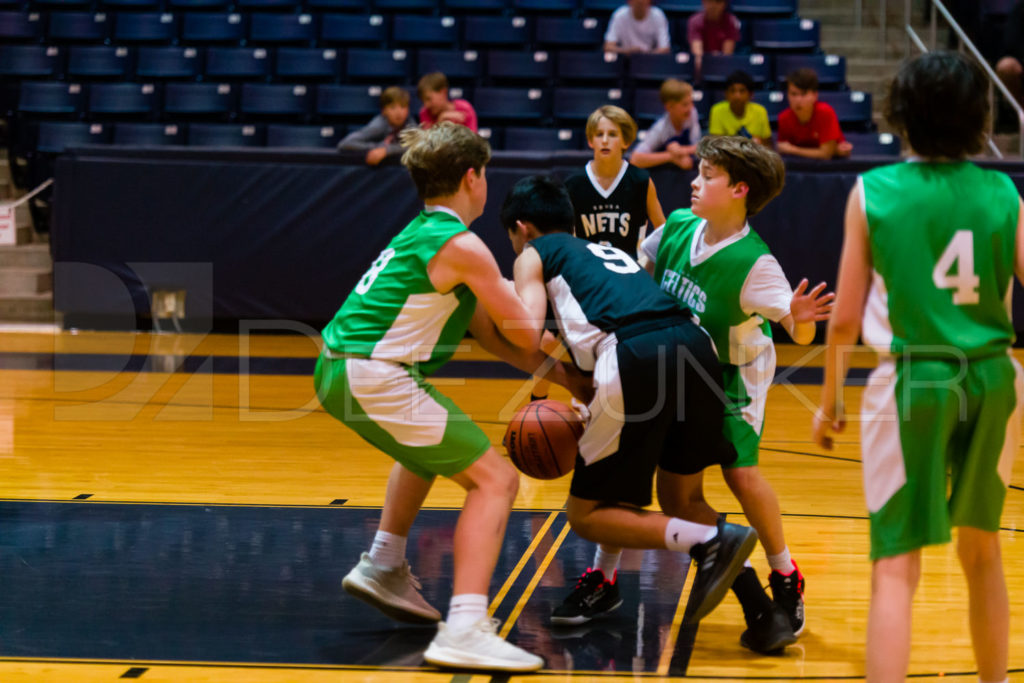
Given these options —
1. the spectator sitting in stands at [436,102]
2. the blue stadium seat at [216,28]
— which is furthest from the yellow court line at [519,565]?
the blue stadium seat at [216,28]

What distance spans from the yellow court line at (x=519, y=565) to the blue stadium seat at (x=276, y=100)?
7.25 meters

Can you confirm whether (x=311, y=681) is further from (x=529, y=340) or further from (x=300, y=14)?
(x=300, y=14)

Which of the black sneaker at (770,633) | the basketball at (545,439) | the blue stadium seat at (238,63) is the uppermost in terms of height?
the blue stadium seat at (238,63)

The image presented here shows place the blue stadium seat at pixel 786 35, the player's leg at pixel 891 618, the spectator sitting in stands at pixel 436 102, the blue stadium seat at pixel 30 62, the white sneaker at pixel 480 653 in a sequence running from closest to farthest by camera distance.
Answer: the player's leg at pixel 891 618 → the white sneaker at pixel 480 653 → the spectator sitting in stands at pixel 436 102 → the blue stadium seat at pixel 786 35 → the blue stadium seat at pixel 30 62

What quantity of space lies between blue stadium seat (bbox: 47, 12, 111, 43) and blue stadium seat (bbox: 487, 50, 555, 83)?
3.96 meters

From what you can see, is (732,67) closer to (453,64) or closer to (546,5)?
(546,5)

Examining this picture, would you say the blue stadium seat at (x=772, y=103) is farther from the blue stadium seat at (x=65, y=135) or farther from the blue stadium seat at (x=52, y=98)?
the blue stadium seat at (x=52, y=98)

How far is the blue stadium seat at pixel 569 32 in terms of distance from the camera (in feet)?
38.4

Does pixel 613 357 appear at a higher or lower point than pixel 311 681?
higher

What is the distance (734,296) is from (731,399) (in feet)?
1.01

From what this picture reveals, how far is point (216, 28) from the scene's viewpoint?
12125 mm

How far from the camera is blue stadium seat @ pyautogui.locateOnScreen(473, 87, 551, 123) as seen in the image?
36.5 ft

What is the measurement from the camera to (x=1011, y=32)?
11078 millimetres

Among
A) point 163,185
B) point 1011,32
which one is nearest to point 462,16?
point 163,185
